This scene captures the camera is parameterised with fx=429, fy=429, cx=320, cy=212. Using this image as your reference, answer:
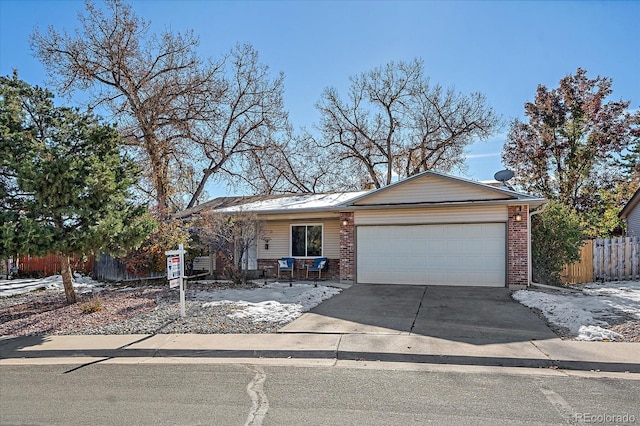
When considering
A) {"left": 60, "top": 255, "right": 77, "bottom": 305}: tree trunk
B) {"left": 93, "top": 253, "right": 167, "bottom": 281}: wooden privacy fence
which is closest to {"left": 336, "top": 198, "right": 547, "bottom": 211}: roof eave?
{"left": 93, "top": 253, "right": 167, "bottom": 281}: wooden privacy fence

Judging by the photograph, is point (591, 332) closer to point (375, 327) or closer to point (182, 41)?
point (375, 327)

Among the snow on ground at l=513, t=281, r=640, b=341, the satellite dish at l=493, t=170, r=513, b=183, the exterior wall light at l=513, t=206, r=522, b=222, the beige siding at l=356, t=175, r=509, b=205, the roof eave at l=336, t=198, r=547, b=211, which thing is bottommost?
the snow on ground at l=513, t=281, r=640, b=341

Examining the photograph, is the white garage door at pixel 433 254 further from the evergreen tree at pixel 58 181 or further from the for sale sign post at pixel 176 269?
the evergreen tree at pixel 58 181

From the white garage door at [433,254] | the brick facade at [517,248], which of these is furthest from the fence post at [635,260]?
the white garage door at [433,254]

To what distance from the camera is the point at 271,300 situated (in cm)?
1071

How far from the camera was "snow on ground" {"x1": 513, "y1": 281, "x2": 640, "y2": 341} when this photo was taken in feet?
24.3

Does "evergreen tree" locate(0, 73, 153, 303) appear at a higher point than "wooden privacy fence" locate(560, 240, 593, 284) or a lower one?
higher

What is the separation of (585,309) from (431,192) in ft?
18.8

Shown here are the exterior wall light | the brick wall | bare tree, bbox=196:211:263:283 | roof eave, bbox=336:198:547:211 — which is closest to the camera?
roof eave, bbox=336:198:547:211

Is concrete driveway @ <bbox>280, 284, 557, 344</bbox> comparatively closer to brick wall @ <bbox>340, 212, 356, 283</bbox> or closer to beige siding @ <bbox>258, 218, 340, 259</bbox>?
brick wall @ <bbox>340, 212, 356, 283</bbox>

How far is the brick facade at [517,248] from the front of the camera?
12.4m

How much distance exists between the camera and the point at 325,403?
459cm

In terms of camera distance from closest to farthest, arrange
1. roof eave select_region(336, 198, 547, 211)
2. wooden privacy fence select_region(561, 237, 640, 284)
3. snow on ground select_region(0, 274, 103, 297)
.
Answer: roof eave select_region(336, 198, 547, 211), snow on ground select_region(0, 274, 103, 297), wooden privacy fence select_region(561, 237, 640, 284)

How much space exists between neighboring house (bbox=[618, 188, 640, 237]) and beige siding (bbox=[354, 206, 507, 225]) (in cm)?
1262
